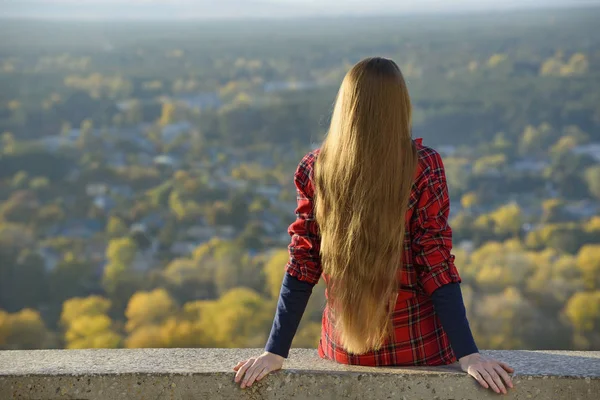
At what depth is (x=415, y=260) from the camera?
→ 1434mm

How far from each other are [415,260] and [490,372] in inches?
9.8

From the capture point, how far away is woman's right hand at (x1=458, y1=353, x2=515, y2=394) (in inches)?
50.8

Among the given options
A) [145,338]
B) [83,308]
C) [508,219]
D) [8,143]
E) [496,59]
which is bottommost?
[145,338]

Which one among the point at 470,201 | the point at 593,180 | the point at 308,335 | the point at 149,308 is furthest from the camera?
the point at 149,308

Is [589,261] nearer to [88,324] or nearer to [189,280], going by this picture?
[189,280]

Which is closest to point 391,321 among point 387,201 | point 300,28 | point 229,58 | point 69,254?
point 387,201

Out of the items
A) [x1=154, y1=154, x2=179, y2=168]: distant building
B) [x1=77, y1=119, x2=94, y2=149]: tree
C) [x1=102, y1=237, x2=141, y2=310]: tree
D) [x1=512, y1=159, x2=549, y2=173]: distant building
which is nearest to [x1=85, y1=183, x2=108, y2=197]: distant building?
[x1=77, y1=119, x2=94, y2=149]: tree

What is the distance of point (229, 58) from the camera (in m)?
11.6

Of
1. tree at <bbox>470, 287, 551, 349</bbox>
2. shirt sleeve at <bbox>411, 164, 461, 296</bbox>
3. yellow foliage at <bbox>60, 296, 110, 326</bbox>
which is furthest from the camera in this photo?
tree at <bbox>470, 287, 551, 349</bbox>

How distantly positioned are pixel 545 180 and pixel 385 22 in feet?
11.8

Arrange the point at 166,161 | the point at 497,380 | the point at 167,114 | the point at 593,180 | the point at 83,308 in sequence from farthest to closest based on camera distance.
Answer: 1. the point at 167,114
2. the point at 166,161
3. the point at 593,180
4. the point at 83,308
5. the point at 497,380

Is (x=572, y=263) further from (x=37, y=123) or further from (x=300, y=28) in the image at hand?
(x=37, y=123)

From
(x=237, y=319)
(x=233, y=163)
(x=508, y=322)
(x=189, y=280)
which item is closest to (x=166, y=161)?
(x=233, y=163)

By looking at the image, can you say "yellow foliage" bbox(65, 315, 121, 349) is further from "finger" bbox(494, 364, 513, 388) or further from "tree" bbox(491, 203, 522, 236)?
"finger" bbox(494, 364, 513, 388)
